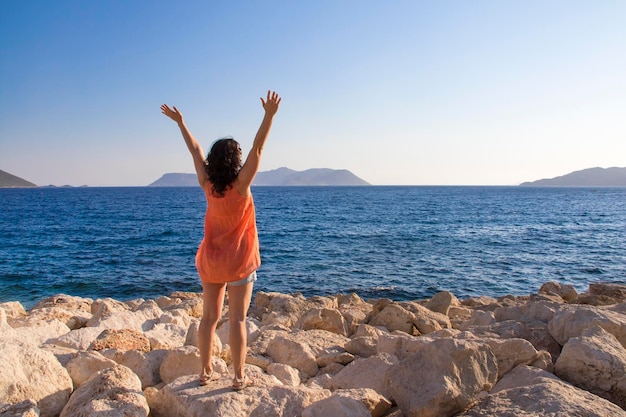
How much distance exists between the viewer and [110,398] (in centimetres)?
335

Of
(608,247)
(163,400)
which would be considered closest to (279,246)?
(608,247)

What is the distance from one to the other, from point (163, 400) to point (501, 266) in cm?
1988

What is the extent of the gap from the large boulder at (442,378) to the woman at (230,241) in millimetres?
1269

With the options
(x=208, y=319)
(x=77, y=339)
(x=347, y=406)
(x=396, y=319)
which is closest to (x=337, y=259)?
(x=396, y=319)

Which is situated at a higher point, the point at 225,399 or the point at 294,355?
the point at 225,399

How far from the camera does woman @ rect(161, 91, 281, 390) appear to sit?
3654 mm

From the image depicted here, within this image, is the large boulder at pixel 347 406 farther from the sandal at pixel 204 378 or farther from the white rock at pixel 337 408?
the sandal at pixel 204 378

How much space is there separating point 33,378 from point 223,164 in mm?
2285

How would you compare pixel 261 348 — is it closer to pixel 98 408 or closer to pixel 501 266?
pixel 98 408

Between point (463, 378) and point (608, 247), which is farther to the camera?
point (608, 247)

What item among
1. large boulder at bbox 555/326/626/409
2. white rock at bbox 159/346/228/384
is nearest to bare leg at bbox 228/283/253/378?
white rock at bbox 159/346/228/384

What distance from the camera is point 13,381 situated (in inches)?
139

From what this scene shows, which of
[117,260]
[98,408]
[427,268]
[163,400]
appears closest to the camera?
[98,408]

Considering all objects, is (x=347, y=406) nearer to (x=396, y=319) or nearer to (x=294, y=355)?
(x=294, y=355)
